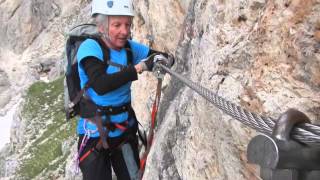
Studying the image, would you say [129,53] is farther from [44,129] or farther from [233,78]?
[44,129]

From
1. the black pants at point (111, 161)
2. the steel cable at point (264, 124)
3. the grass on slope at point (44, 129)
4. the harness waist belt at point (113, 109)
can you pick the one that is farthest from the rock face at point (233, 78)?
the grass on slope at point (44, 129)

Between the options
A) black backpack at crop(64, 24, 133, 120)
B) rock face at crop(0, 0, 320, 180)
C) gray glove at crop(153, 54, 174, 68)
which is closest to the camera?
rock face at crop(0, 0, 320, 180)

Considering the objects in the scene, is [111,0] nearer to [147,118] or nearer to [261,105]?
[261,105]

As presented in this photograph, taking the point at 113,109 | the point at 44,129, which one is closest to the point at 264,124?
the point at 113,109

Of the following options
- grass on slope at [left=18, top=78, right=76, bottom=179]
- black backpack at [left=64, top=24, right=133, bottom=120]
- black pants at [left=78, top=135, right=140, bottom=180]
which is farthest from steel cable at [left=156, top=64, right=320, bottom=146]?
grass on slope at [left=18, top=78, right=76, bottom=179]

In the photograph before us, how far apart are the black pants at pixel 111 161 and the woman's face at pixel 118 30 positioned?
1179 mm

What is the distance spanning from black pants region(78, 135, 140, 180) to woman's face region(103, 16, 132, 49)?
118 cm

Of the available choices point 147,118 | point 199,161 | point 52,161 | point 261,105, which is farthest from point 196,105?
point 52,161

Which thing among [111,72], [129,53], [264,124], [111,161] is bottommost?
[111,161]

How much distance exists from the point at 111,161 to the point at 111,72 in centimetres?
137

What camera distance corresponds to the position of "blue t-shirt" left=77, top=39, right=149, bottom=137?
205 inches

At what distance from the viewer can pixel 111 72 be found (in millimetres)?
5320

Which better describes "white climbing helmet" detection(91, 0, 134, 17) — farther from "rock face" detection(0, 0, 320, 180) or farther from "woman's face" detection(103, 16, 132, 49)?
"rock face" detection(0, 0, 320, 180)

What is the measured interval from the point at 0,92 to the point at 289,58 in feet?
108
